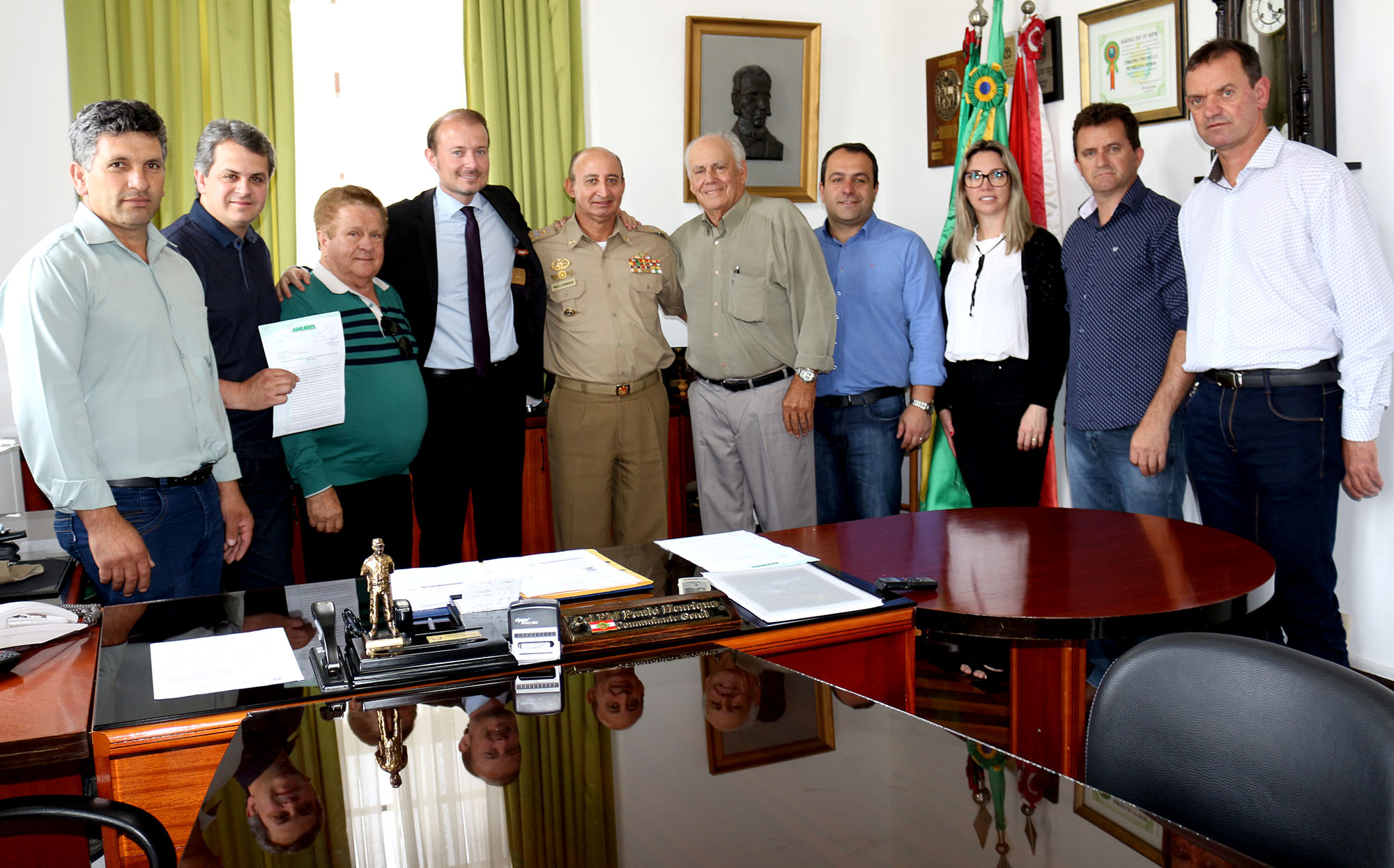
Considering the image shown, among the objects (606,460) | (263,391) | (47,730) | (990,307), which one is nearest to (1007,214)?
(990,307)

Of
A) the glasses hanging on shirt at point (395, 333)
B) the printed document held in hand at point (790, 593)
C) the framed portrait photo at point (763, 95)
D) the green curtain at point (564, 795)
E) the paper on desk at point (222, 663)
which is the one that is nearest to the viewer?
the green curtain at point (564, 795)

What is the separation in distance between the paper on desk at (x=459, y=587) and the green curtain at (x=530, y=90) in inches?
114

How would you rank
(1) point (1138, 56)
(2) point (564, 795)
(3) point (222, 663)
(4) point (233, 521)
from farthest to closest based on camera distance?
(1) point (1138, 56) < (4) point (233, 521) < (3) point (222, 663) < (2) point (564, 795)

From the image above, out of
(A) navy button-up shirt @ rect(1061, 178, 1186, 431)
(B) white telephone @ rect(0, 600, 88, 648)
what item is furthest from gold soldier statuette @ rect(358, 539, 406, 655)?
(A) navy button-up shirt @ rect(1061, 178, 1186, 431)

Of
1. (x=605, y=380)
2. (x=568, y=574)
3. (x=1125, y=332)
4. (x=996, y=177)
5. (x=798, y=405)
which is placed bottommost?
(x=568, y=574)

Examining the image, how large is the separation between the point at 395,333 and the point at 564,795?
84.9 inches

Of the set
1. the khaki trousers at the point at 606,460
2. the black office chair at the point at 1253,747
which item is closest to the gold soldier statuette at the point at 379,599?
the black office chair at the point at 1253,747

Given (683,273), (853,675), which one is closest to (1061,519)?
(853,675)

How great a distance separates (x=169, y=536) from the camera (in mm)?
2211

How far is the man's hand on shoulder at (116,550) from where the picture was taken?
6.68ft

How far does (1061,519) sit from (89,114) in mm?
2296

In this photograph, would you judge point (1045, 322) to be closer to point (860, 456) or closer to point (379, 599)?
point (860, 456)

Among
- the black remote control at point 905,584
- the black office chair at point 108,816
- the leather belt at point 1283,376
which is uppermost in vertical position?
the leather belt at point 1283,376

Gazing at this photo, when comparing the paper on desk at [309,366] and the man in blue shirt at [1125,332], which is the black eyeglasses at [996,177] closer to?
the man in blue shirt at [1125,332]
